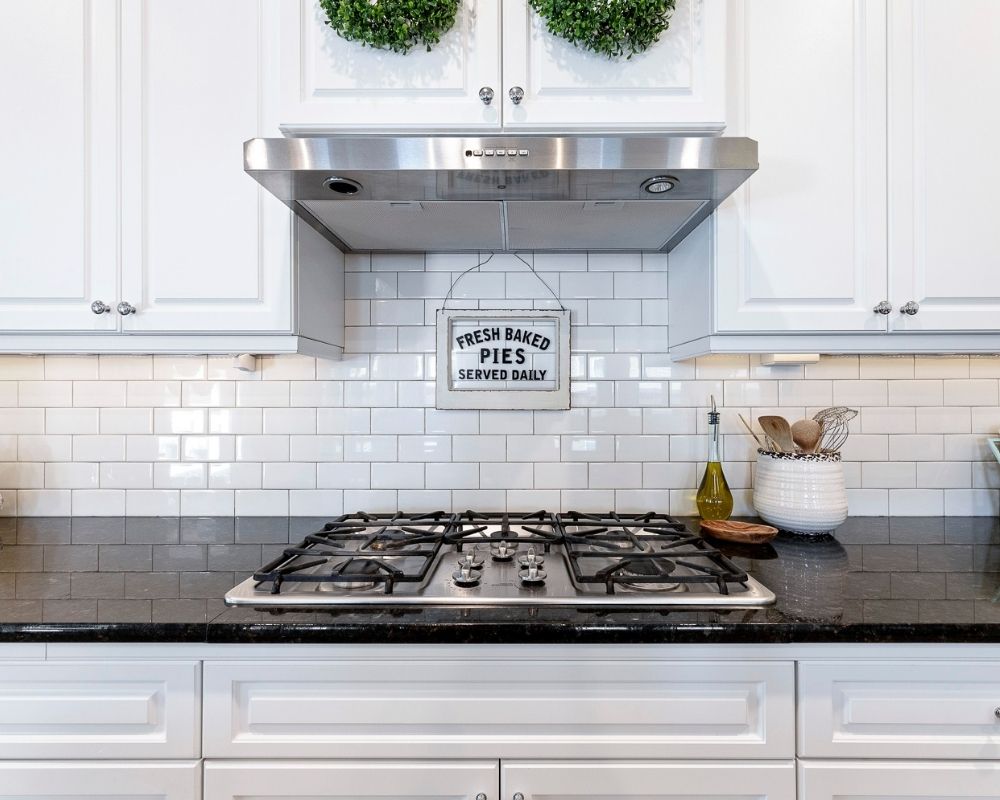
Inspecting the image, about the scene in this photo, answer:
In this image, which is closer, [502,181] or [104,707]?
[104,707]

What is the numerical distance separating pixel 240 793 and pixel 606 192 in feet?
4.52

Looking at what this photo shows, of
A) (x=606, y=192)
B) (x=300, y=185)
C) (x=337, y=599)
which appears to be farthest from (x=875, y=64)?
(x=337, y=599)

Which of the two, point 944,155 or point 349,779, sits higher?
point 944,155

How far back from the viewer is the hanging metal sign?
1.67 meters

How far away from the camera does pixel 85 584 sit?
1134mm

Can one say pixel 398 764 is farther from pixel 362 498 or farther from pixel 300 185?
pixel 300 185

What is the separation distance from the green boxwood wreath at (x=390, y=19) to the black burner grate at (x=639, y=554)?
1.17 meters

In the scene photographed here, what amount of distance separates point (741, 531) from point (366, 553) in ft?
3.08

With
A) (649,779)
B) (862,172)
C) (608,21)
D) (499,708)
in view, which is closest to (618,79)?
(608,21)

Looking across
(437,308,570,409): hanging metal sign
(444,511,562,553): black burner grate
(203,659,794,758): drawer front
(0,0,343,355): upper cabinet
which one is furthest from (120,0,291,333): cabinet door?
(203,659,794,758): drawer front

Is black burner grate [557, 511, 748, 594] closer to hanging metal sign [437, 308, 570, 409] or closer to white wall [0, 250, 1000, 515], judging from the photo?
white wall [0, 250, 1000, 515]

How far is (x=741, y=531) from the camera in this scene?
140cm

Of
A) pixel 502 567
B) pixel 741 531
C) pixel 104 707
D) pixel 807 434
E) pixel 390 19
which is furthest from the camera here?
pixel 807 434

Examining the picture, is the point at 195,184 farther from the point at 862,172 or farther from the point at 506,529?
the point at 862,172
